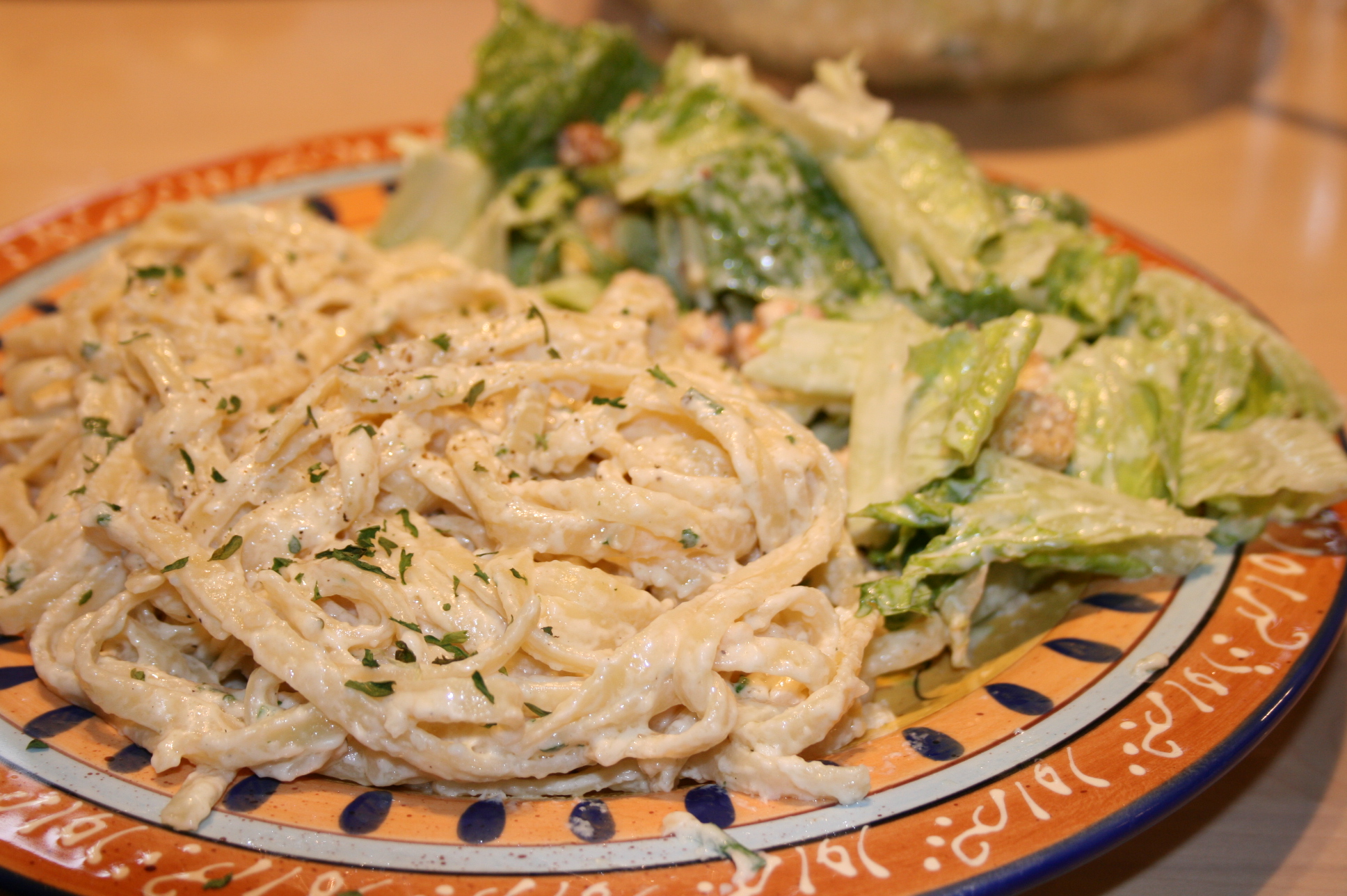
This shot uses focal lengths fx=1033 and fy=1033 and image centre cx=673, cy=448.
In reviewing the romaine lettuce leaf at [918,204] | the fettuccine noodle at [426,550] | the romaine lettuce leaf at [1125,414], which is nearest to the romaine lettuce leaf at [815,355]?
the fettuccine noodle at [426,550]

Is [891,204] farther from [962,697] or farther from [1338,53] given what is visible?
[1338,53]

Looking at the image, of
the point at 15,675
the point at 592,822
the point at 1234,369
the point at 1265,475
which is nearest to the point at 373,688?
the point at 592,822

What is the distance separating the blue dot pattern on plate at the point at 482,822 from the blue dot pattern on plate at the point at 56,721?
31.4 inches

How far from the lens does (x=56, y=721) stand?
76.5 inches

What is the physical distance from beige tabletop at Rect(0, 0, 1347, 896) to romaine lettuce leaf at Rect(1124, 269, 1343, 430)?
34.8 inches

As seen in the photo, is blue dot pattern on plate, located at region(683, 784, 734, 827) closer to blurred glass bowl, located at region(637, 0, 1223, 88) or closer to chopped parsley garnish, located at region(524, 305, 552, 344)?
chopped parsley garnish, located at region(524, 305, 552, 344)

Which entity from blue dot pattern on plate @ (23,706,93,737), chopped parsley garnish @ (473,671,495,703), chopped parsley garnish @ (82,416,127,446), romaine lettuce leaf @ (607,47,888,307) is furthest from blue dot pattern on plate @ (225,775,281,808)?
romaine lettuce leaf @ (607,47,888,307)

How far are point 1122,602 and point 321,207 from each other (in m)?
2.89

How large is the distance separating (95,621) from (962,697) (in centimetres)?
173

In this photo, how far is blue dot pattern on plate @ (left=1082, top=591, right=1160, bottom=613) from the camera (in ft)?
7.19

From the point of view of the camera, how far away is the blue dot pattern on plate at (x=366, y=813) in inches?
66.9

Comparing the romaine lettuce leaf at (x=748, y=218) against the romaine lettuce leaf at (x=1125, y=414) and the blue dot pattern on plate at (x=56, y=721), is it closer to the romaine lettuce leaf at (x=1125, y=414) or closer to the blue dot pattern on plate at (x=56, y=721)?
Answer: the romaine lettuce leaf at (x=1125, y=414)

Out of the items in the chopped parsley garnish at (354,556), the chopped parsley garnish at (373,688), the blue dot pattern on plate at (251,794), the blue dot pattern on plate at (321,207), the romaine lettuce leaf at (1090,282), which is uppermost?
the blue dot pattern on plate at (321,207)

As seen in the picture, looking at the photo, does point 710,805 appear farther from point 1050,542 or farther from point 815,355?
point 815,355
